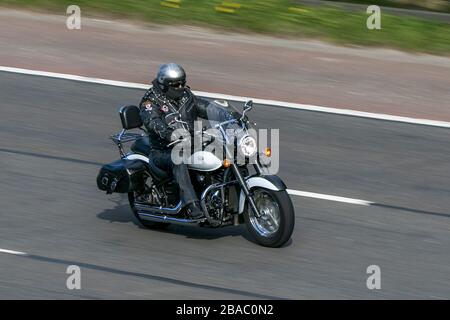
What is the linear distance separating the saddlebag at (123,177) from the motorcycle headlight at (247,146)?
4.30ft

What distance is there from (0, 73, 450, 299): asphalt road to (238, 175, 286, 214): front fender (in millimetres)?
505

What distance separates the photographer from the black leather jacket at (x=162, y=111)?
10.8 meters

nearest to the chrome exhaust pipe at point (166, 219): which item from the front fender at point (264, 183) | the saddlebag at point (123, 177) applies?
the saddlebag at point (123, 177)

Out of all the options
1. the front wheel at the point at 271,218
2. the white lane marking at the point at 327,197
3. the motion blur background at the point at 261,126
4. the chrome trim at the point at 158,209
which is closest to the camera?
the motion blur background at the point at 261,126

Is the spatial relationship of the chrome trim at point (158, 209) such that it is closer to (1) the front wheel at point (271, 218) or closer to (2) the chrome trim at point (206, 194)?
(2) the chrome trim at point (206, 194)

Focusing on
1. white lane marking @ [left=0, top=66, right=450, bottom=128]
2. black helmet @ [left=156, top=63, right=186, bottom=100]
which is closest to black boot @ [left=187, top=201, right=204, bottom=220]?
black helmet @ [left=156, top=63, right=186, bottom=100]

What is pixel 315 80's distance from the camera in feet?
56.7

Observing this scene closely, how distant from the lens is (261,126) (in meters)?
15.2

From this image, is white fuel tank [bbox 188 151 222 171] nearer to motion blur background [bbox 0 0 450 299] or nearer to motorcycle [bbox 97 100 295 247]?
motorcycle [bbox 97 100 295 247]

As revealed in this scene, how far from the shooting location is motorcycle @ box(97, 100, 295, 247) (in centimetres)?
1044

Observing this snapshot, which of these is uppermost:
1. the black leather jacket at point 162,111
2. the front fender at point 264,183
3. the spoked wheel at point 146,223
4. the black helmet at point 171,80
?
the black helmet at point 171,80

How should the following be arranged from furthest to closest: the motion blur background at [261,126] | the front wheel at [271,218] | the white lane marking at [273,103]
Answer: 1. the white lane marking at [273,103]
2. the front wheel at [271,218]
3. the motion blur background at [261,126]

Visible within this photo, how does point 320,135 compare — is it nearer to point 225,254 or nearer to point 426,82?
point 426,82

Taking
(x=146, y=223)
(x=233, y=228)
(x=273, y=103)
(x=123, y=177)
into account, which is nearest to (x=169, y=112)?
(x=123, y=177)
